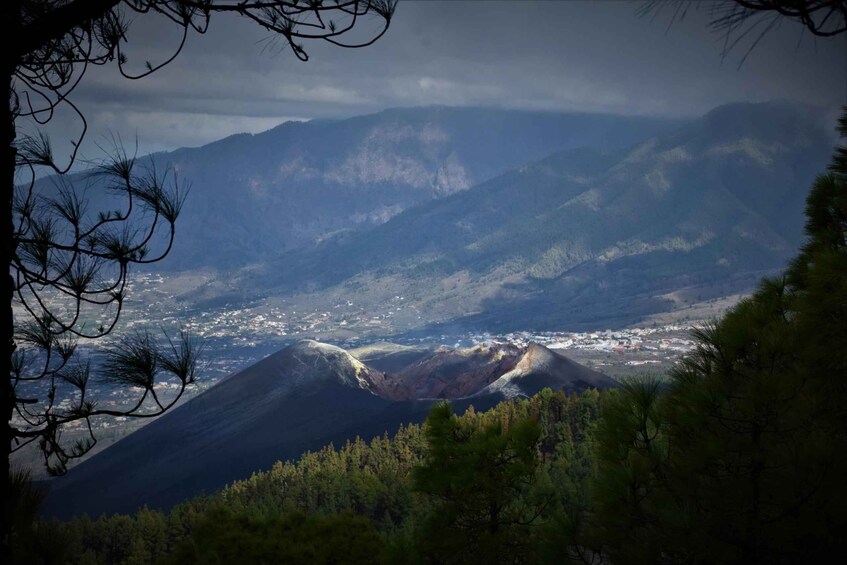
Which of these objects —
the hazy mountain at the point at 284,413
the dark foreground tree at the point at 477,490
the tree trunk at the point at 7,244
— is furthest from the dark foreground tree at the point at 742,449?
the hazy mountain at the point at 284,413

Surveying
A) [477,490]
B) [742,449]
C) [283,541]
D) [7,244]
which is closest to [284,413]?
[283,541]

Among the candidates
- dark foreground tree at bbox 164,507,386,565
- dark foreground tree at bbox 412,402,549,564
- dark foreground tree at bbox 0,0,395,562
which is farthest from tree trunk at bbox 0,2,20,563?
dark foreground tree at bbox 412,402,549,564

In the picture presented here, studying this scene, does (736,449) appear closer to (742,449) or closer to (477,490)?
(742,449)

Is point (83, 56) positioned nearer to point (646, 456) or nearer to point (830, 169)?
point (646, 456)

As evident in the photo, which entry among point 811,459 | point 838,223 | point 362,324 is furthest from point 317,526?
point 362,324

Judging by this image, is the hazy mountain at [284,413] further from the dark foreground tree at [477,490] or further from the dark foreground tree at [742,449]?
the dark foreground tree at [742,449]

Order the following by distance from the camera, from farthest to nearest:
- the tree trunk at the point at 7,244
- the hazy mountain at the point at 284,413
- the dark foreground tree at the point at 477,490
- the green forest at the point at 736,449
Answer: the hazy mountain at the point at 284,413 → the dark foreground tree at the point at 477,490 → the green forest at the point at 736,449 → the tree trunk at the point at 7,244
